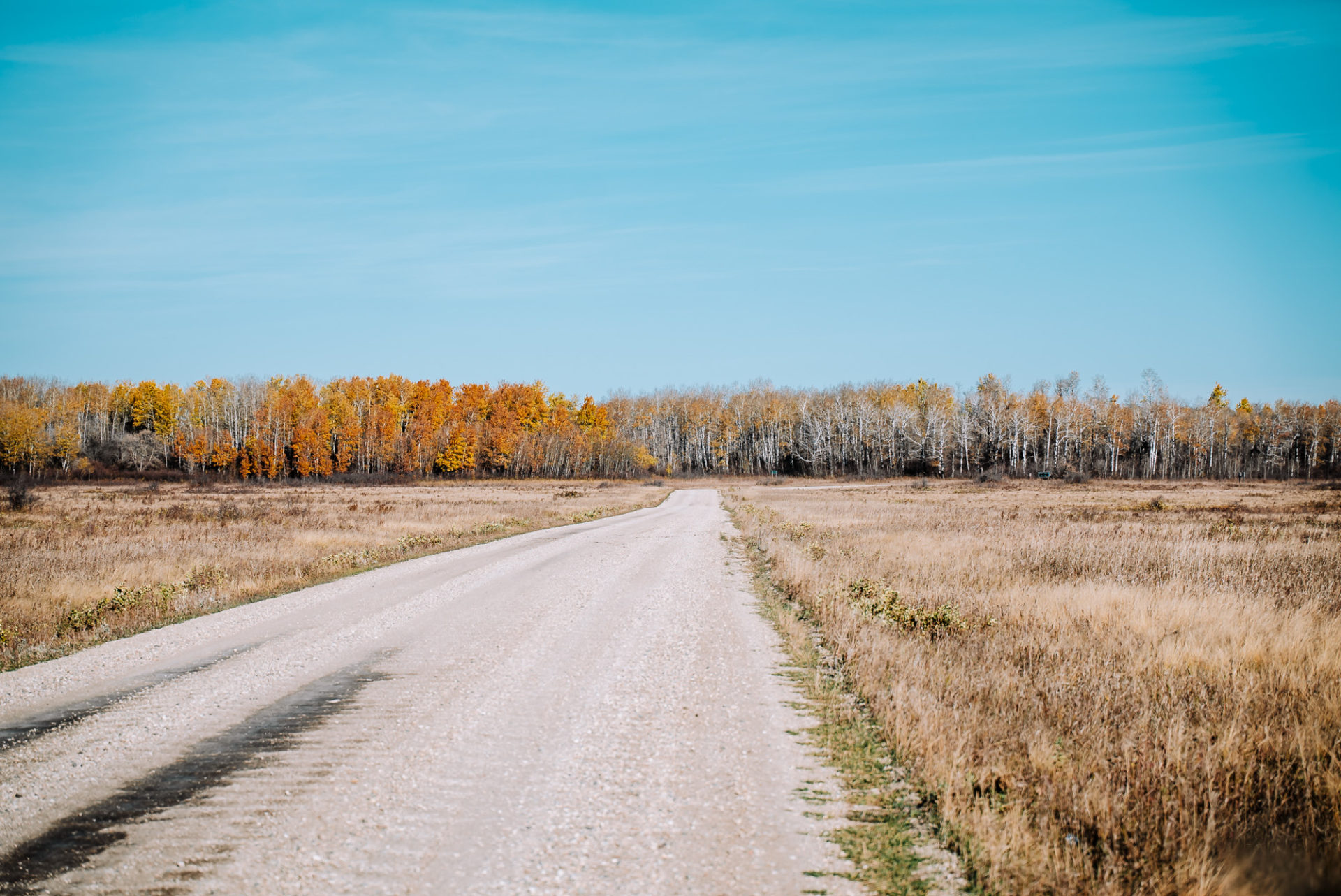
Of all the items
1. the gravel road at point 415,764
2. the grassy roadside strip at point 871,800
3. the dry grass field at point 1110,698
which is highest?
the dry grass field at point 1110,698

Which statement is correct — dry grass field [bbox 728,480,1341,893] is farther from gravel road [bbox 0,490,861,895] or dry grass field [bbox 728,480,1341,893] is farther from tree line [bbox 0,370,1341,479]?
tree line [bbox 0,370,1341,479]

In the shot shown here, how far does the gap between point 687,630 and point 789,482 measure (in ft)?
287

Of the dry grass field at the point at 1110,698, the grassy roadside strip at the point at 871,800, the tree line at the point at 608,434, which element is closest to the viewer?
the grassy roadside strip at the point at 871,800

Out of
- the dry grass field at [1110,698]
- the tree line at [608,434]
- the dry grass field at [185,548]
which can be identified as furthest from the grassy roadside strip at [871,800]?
the tree line at [608,434]

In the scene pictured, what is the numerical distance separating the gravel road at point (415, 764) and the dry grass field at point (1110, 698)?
1.07 metres

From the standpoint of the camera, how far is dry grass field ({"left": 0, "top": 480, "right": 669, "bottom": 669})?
39.0ft

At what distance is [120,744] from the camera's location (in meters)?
5.79

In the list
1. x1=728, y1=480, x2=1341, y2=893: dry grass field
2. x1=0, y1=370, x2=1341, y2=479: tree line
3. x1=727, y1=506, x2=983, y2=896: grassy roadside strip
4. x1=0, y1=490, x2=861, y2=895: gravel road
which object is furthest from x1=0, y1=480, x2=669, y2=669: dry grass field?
x1=0, y1=370, x2=1341, y2=479: tree line

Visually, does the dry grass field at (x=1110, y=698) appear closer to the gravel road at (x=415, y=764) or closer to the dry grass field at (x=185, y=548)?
the gravel road at (x=415, y=764)

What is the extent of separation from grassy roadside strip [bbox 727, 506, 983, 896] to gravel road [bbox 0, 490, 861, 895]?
186mm

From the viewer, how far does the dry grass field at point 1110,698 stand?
4.20 meters

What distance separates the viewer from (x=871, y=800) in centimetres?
493

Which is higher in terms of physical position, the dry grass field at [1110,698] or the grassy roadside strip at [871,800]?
the dry grass field at [1110,698]

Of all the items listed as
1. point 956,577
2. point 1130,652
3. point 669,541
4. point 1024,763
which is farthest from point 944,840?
point 669,541
